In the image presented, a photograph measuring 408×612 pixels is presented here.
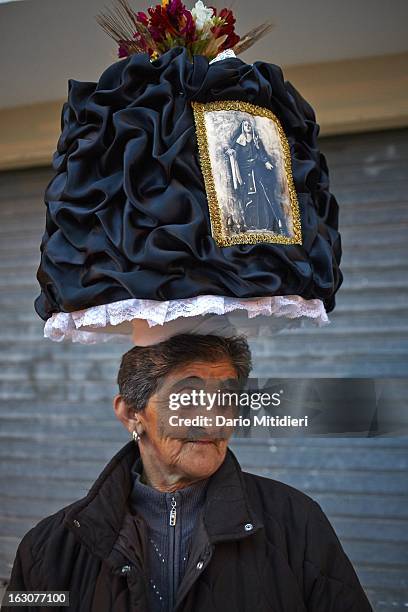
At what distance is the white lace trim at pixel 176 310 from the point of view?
1.11m

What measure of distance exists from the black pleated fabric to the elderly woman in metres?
0.19

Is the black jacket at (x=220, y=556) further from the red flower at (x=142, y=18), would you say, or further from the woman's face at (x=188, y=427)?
the red flower at (x=142, y=18)

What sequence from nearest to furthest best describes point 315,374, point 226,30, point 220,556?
point 220,556, point 226,30, point 315,374

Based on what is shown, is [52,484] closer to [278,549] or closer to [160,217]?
[278,549]

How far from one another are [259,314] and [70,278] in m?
0.32

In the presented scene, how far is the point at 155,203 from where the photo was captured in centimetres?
114

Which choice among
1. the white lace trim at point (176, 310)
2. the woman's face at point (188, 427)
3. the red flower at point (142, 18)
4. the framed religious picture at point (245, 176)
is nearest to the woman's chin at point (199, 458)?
the woman's face at point (188, 427)

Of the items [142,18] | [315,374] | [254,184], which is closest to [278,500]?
[315,374]

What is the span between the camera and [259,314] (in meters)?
1.16

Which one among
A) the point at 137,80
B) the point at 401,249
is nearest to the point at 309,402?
the point at 137,80

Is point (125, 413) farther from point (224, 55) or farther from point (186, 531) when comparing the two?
point (224, 55)

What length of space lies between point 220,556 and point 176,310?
449mm

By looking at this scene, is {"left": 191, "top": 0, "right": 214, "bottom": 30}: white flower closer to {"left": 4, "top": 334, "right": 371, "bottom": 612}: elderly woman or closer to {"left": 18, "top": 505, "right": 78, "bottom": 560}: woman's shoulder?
{"left": 4, "top": 334, "right": 371, "bottom": 612}: elderly woman

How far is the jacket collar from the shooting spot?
1.23m
